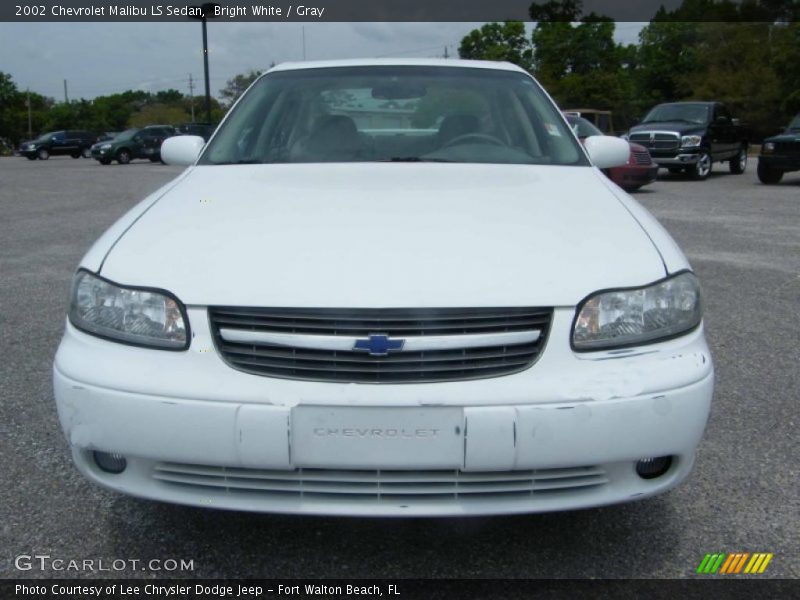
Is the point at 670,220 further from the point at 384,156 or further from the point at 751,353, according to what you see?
the point at 384,156

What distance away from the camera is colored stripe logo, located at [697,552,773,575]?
2.41 meters

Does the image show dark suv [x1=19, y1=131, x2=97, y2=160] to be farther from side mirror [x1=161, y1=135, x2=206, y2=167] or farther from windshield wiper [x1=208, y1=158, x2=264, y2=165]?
windshield wiper [x1=208, y1=158, x2=264, y2=165]

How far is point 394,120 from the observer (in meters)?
3.95

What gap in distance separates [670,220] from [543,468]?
9.25 metres

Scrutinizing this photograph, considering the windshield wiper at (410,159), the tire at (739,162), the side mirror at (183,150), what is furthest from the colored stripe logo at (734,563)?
the tire at (739,162)

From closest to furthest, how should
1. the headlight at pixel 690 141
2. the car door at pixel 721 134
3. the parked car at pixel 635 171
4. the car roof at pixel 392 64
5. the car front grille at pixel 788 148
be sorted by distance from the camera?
the car roof at pixel 392 64 < the parked car at pixel 635 171 < the car front grille at pixel 788 148 < the headlight at pixel 690 141 < the car door at pixel 721 134

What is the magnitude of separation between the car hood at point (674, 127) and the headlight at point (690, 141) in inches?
4.2

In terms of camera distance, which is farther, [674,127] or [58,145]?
[58,145]

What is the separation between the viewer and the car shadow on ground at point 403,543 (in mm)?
2414

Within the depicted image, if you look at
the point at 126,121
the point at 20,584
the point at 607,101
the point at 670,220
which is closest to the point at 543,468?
the point at 20,584

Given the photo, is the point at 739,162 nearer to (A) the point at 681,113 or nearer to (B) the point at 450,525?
(A) the point at 681,113

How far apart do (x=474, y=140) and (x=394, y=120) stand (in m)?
0.50

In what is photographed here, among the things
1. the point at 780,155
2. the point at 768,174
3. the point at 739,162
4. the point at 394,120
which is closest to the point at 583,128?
the point at 780,155

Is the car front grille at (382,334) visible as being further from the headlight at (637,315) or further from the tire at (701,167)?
the tire at (701,167)
